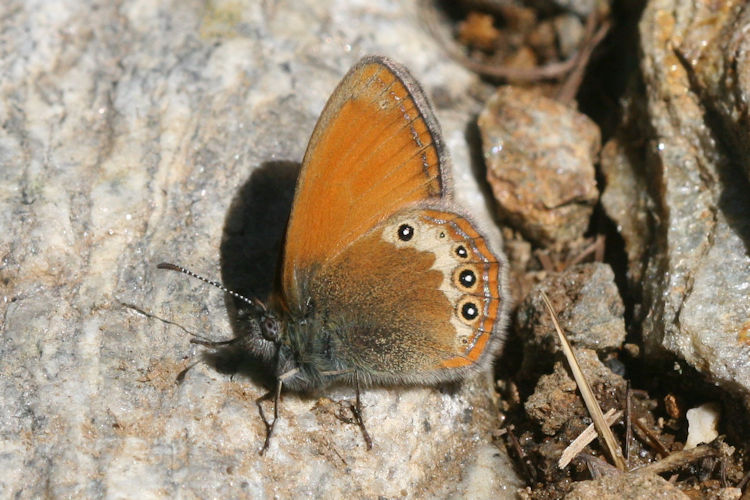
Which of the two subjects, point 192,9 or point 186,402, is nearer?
point 186,402

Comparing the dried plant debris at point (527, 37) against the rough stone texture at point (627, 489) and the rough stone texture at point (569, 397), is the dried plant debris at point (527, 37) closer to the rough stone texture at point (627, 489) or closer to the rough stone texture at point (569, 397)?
the rough stone texture at point (569, 397)

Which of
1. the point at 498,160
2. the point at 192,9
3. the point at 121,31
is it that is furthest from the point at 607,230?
the point at 121,31

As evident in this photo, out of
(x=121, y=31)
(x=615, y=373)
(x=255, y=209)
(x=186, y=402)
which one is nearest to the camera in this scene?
(x=186, y=402)

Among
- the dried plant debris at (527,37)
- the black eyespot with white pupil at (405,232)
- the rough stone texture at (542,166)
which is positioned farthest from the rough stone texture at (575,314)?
the dried plant debris at (527,37)

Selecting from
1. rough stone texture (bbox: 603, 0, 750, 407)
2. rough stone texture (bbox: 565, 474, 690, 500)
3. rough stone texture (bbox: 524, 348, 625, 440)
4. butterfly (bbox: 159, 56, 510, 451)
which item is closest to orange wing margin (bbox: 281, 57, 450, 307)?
butterfly (bbox: 159, 56, 510, 451)

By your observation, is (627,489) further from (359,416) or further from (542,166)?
(542,166)

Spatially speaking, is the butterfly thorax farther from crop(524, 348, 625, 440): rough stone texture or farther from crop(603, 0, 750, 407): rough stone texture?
crop(603, 0, 750, 407): rough stone texture

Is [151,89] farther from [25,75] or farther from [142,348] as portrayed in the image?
[142,348]

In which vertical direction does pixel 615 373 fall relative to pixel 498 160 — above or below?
below

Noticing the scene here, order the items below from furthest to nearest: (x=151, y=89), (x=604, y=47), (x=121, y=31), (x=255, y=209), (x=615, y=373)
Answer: (x=604, y=47) < (x=121, y=31) < (x=151, y=89) < (x=255, y=209) < (x=615, y=373)
